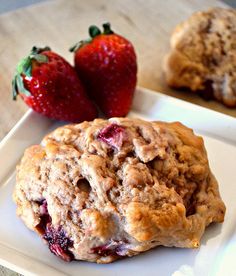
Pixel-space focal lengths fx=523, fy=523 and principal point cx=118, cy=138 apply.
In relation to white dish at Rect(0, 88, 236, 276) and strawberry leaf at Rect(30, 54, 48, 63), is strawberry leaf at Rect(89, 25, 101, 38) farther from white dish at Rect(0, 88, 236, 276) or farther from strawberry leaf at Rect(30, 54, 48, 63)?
white dish at Rect(0, 88, 236, 276)

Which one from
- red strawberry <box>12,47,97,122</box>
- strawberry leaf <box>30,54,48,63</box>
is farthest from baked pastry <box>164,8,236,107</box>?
strawberry leaf <box>30,54,48,63</box>

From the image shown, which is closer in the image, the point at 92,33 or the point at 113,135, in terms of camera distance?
the point at 113,135

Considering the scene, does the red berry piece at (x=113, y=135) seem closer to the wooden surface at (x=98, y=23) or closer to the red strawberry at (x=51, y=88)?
the red strawberry at (x=51, y=88)

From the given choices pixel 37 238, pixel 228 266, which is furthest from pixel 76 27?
pixel 228 266

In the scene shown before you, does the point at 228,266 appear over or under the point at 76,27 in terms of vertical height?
under

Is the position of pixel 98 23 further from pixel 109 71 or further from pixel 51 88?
pixel 51 88

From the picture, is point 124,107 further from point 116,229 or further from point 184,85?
point 116,229

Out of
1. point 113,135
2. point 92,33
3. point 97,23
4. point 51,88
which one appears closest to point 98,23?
point 97,23
